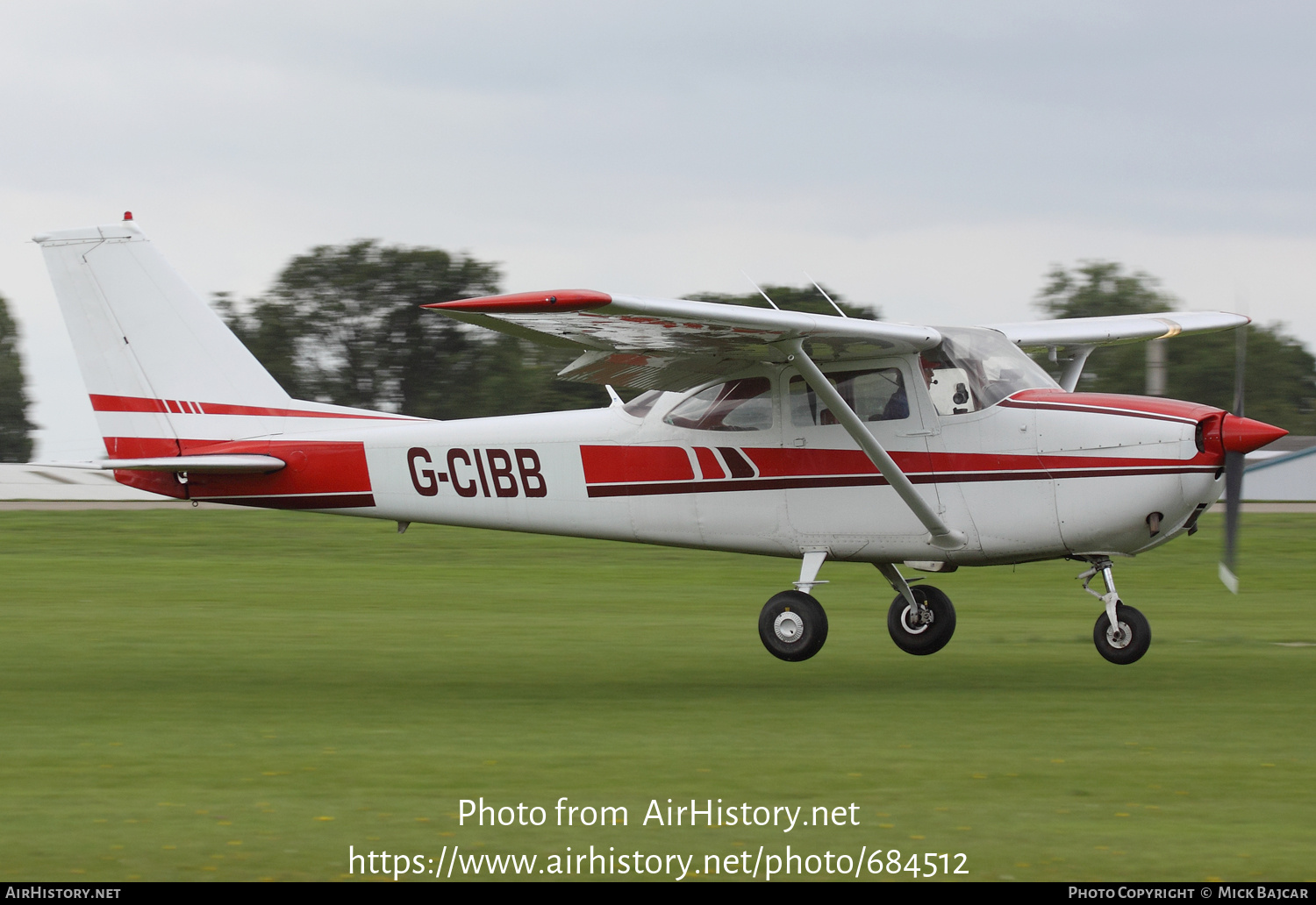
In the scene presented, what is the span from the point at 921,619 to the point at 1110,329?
11.2 feet

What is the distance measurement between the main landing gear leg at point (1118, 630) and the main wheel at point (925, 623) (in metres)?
1.46

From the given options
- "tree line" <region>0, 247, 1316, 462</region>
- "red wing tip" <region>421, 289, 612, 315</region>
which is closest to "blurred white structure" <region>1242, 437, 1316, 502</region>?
"tree line" <region>0, 247, 1316, 462</region>

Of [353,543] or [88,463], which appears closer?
[88,463]

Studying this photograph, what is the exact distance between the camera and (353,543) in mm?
30375

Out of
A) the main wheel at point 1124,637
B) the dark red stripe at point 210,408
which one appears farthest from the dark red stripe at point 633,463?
the main wheel at point 1124,637

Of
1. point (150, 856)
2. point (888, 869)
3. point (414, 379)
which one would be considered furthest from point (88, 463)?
point (414, 379)

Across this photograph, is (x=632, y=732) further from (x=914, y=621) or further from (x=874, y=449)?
(x=914, y=621)

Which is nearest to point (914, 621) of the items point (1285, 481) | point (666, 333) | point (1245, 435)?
point (1245, 435)

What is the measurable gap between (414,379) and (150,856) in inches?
2131

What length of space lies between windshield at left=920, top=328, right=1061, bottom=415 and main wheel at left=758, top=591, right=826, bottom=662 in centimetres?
183

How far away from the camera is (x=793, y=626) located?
37.8 ft

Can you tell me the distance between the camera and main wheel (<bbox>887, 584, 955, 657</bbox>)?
12.6m
